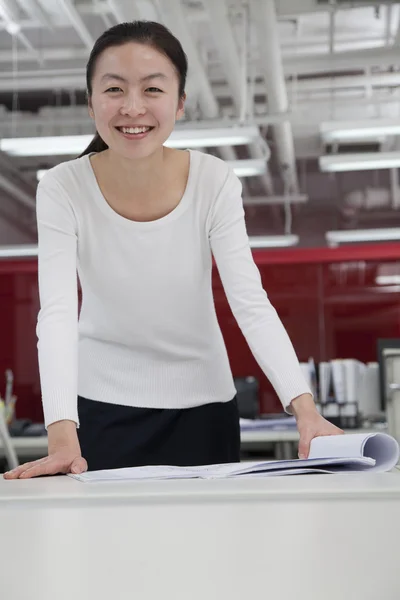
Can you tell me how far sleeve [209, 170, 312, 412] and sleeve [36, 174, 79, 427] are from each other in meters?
0.26

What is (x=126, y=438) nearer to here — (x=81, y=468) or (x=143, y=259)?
(x=143, y=259)

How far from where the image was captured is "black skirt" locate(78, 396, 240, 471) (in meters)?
1.54

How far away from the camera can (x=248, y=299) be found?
4.83 ft

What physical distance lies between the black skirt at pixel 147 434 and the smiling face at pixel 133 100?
18.3 inches

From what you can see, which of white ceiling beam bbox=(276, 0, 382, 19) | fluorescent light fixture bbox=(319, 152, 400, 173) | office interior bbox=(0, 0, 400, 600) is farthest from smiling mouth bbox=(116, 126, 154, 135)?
fluorescent light fixture bbox=(319, 152, 400, 173)

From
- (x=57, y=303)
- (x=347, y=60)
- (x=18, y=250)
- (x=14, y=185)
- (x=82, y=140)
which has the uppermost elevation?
(x=347, y=60)

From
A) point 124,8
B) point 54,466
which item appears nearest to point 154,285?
point 54,466

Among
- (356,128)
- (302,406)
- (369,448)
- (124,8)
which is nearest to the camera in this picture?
(369,448)

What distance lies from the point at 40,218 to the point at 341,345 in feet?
23.6

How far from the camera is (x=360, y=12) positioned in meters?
7.27

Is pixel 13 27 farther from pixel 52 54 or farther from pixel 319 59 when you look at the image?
pixel 319 59

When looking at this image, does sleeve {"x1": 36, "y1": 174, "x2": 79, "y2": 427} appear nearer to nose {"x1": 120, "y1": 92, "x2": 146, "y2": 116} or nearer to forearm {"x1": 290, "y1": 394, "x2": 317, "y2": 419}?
nose {"x1": 120, "y1": 92, "x2": 146, "y2": 116}

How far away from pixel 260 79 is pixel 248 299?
779 centimetres

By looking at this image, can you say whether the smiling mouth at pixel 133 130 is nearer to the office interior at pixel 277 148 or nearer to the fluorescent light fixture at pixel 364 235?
the office interior at pixel 277 148
